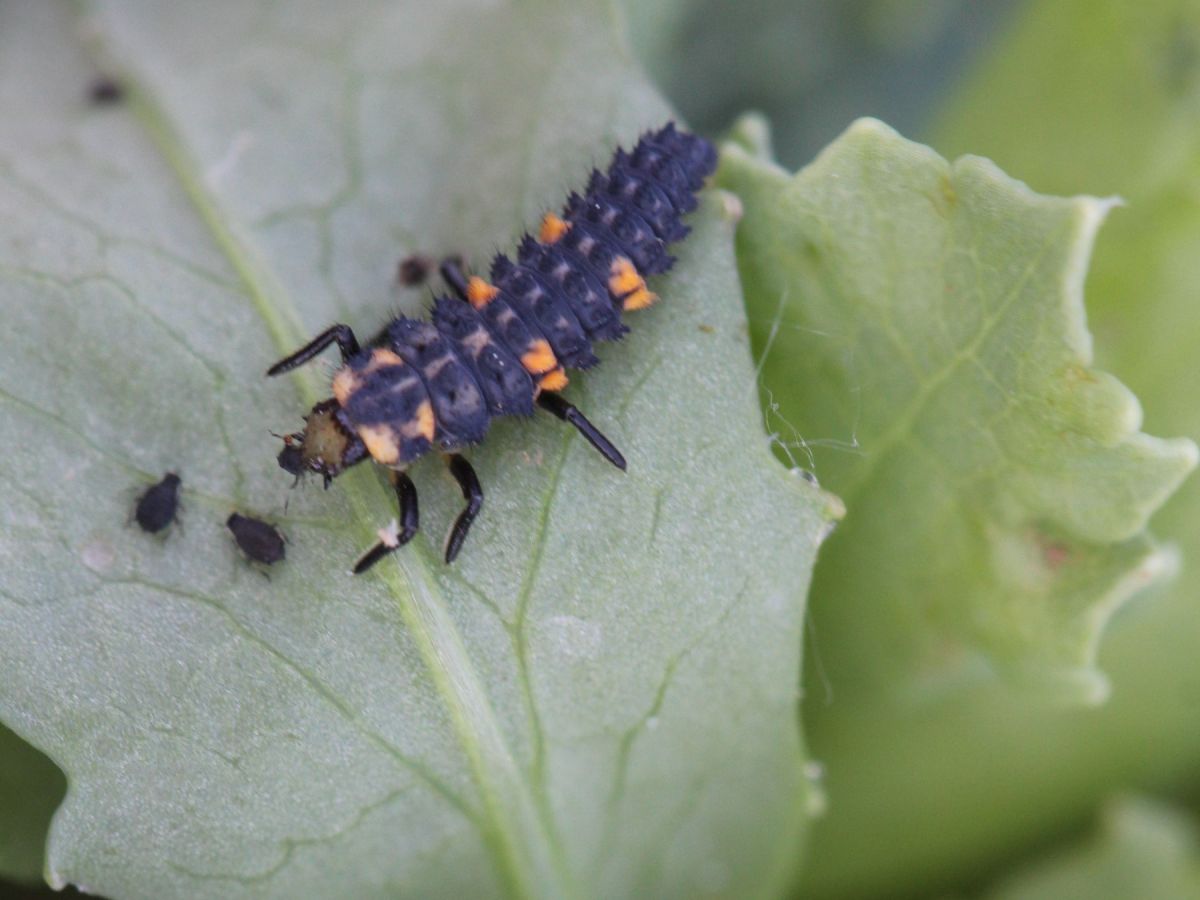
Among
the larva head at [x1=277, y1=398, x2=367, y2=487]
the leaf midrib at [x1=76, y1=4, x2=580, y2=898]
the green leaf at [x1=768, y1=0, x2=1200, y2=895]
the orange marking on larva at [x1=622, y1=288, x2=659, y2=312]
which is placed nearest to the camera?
the leaf midrib at [x1=76, y1=4, x2=580, y2=898]

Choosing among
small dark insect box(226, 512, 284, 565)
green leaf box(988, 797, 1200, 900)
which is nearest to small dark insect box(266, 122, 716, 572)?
small dark insect box(226, 512, 284, 565)

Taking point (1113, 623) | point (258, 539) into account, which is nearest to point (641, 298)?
point (258, 539)

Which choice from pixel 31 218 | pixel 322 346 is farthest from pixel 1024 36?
pixel 31 218

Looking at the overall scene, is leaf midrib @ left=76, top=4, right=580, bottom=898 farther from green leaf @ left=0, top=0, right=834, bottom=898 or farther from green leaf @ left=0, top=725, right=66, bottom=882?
green leaf @ left=0, top=725, right=66, bottom=882

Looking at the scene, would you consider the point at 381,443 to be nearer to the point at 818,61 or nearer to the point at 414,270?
the point at 414,270

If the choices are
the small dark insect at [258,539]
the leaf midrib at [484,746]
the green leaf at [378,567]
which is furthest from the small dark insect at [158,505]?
the leaf midrib at [484,746]

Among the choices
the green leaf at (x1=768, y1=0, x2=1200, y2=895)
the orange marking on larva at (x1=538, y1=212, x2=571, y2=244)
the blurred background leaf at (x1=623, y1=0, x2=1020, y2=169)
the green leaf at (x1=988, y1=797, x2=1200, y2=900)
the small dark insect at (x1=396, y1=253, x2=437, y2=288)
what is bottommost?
the green leaf at (x1=988, y1=797, x2=1200, y2=900)

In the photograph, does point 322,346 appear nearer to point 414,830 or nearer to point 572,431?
point 572,431
